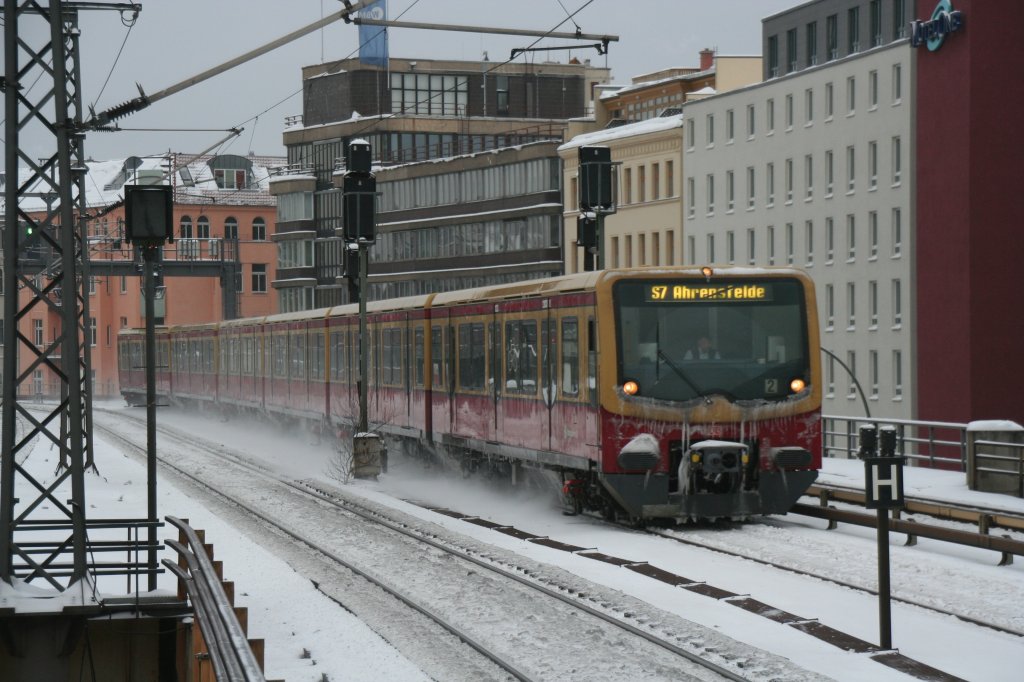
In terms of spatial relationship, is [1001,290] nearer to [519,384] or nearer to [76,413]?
[519,384]

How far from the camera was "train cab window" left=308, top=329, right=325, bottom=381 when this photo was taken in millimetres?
43031

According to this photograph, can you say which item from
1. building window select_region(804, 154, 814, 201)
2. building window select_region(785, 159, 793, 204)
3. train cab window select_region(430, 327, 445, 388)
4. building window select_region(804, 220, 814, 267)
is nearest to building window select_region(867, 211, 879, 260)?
building window select_region(804, 220, 814, 267)

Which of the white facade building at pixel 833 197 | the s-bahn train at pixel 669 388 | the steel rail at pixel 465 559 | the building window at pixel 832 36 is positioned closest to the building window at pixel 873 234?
the white facade building at pixel 833 197

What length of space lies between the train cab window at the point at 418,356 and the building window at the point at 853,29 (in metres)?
51.5

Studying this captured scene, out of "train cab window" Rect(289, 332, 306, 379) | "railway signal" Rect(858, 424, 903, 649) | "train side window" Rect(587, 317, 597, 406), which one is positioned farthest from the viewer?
"train cab window" Rect(289, 332, 306, 379)

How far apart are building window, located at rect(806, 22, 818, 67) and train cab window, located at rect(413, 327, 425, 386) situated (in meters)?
54.1

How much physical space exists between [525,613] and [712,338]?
6928 mm

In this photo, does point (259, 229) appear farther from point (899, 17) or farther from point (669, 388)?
point (669, 388)

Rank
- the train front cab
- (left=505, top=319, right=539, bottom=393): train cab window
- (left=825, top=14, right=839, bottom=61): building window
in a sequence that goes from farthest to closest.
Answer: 1. (left=825, top=14, right=839, bottom=61): building window
2. (left=505, top=319, right=539, bottom=393): train cab window
3. the train front cab

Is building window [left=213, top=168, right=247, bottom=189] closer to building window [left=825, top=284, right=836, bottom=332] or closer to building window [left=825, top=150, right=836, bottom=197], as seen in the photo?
building window [left=825, top=150, right=836, bottom=197]

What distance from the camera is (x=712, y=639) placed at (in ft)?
45.2

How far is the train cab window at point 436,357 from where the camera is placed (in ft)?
99.1

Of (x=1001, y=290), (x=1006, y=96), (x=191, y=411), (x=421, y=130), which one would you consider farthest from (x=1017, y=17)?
(x=421, y=130)

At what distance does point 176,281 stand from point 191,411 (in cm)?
5199
